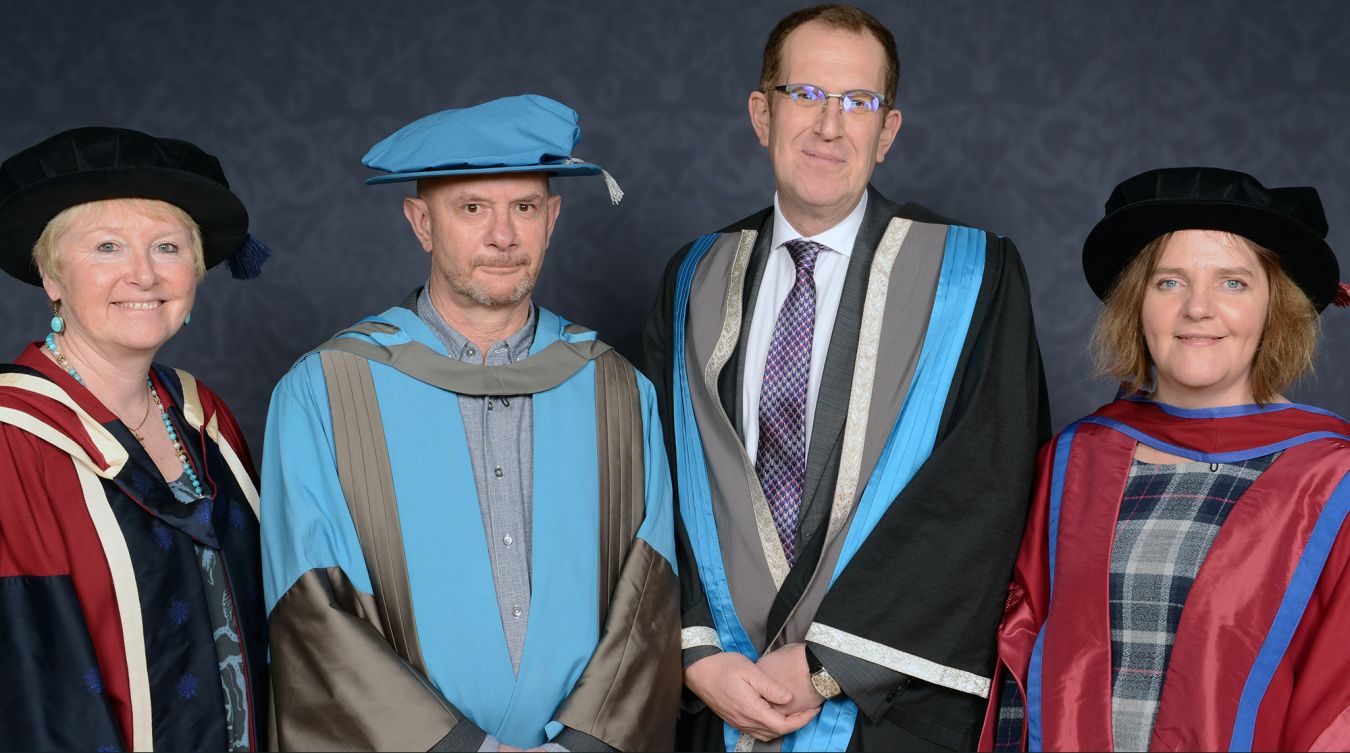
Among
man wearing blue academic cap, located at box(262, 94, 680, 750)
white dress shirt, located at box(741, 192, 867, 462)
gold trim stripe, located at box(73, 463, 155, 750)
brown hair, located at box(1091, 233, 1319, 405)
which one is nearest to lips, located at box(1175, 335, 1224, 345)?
brown hair, located at box(1091, 233, 1319, 405)

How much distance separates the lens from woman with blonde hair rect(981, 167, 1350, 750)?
268 centimetres

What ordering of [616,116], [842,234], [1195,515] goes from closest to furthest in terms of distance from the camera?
1. [1195,515]
2. [842,234]
3. [616,116]

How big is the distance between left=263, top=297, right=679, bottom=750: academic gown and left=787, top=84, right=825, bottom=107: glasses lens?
2.57ft

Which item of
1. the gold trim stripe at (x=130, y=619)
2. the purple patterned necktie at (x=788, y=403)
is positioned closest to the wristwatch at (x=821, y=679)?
the purple patterned necktie at (x=788, y=403)

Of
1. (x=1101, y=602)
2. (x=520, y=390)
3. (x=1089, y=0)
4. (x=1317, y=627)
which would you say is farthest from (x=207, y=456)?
(x=1089, y=0)

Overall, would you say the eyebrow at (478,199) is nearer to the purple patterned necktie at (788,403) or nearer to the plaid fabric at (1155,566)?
the purple patterned necktie at (788,403)

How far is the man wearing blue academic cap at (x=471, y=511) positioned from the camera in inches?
110

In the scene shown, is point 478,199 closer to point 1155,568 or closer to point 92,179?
point 92,179

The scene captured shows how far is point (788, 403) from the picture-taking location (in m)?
3.15

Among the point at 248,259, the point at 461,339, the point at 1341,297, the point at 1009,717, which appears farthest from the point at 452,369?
the point at 1341,297

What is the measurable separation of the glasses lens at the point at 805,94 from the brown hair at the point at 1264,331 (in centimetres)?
75

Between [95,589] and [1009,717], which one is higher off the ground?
[95,589]

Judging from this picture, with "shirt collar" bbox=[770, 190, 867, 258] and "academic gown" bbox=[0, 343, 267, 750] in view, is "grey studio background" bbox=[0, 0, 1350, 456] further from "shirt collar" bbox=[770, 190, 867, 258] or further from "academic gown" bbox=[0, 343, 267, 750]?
"academic gown" bbox=[0, 343, 267, 750]

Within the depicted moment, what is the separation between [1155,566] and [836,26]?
4.37 feet
